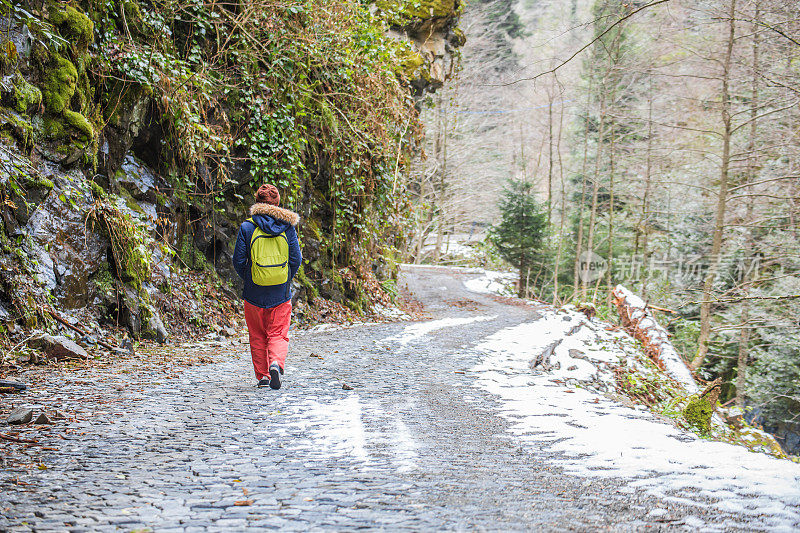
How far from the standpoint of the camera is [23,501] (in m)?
2.15

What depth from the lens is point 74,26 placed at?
6.12 meters

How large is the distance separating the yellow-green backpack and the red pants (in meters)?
0.30

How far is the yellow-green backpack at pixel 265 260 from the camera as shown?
→ 4.88 metres

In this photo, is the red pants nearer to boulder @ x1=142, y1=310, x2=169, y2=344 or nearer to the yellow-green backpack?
the yellow-green backpack

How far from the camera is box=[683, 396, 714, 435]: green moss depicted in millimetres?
5176

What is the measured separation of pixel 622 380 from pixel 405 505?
596 cm

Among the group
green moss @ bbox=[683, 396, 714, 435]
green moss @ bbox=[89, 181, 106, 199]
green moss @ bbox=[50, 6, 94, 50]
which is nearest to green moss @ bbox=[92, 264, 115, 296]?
green moss @ bbox=[89, 181, 106, 199]

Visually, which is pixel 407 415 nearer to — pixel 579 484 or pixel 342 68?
pixel 579 484

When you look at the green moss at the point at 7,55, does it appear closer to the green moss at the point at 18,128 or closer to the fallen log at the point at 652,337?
the green moss at the point at 18,128

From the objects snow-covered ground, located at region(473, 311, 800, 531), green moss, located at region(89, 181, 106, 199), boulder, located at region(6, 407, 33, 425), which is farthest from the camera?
green moss, located at region(89, 181, 106, 199)

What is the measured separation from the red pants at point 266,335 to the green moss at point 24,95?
3403 millimetres

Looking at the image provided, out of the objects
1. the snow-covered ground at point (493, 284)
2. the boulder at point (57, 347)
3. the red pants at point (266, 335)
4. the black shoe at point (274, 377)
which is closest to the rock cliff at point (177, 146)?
the boulder at point (57, 347)

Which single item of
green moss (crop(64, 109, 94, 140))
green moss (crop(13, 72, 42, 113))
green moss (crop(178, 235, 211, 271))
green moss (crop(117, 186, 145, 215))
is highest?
green moss (crop(13, 72, 42, 113))

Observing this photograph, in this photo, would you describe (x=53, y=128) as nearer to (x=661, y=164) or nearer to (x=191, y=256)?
(x=191, y=256)
